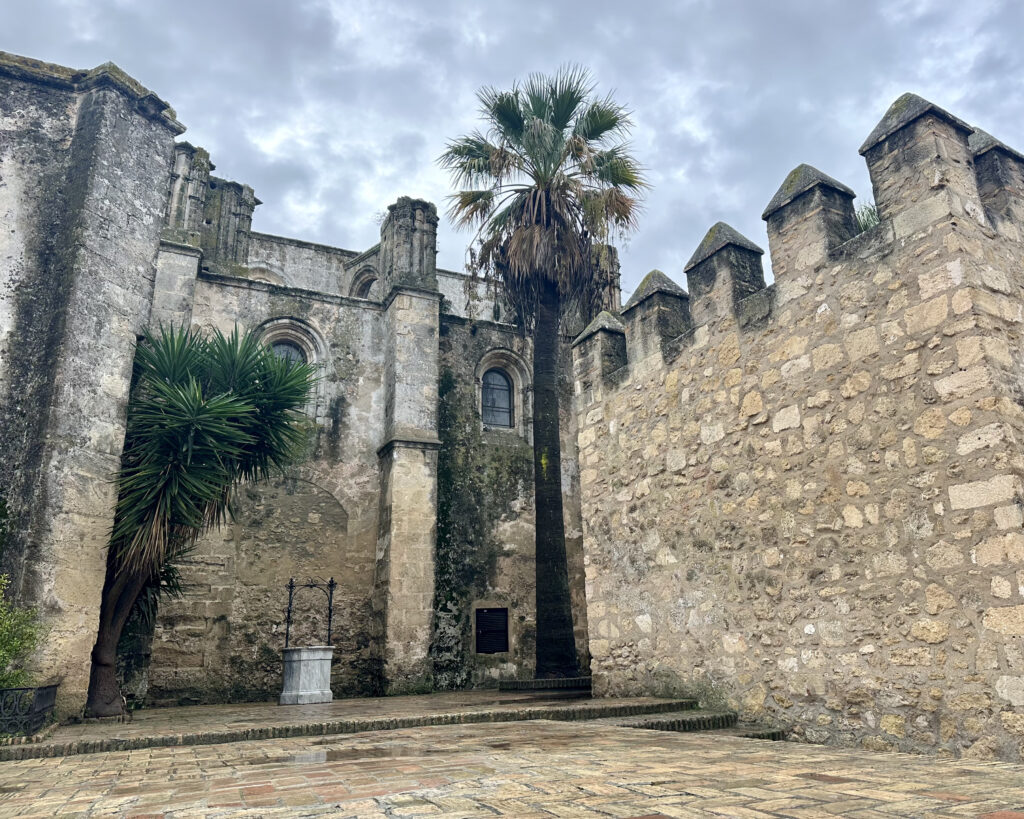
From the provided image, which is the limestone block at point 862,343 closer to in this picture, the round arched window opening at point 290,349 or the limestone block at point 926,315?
the limestone block at point 926,315

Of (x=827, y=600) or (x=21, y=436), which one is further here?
(x=21, y=436)

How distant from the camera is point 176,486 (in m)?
8.70

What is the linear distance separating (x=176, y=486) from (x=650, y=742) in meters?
6.31

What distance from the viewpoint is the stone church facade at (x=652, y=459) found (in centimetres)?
474

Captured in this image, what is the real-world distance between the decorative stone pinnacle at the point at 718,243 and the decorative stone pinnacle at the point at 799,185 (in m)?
0.49

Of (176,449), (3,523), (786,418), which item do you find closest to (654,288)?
(786,418)

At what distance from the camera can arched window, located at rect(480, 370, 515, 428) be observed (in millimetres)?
16672

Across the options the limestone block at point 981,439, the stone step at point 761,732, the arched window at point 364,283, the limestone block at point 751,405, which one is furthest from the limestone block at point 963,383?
the arched window at point 364,283

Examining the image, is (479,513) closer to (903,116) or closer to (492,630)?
(492,630)

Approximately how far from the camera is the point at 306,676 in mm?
11242

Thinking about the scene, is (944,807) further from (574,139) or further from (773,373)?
(574,139)

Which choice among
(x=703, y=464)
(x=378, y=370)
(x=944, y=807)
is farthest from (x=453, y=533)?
(x=944, y=807)

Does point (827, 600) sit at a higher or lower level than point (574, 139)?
lower

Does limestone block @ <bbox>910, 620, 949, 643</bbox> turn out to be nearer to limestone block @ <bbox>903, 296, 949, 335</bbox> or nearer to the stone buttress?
limestone block @ <bbox>903, 296, 949, 335</bbox>
